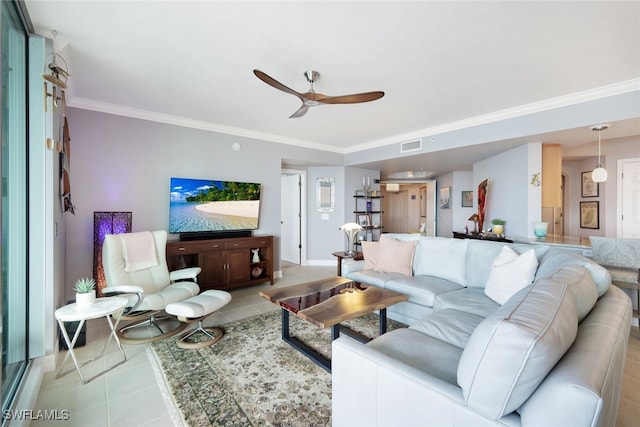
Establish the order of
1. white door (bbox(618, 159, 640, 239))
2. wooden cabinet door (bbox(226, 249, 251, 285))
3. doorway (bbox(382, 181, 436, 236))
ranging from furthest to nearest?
doorway (bbox(382, 181, 436, 236))
white door (bbox(618, 159, 640, 239))
wooden cabinet door (bbox(226, 249, 251, 285))

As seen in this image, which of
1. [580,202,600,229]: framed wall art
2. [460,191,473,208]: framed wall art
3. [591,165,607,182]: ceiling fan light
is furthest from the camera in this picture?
[460,191,473,208]: framed wall art

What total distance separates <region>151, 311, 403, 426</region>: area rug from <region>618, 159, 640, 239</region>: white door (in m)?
5.14

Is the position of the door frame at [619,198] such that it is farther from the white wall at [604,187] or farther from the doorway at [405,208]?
the doorway at [405,208]

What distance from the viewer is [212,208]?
4.31 m

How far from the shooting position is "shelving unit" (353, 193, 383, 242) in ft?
21.4

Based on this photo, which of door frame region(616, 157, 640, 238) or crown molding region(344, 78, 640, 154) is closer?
crown molding region(344, 78, 640, 154)

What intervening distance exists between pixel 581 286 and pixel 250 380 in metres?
2.09

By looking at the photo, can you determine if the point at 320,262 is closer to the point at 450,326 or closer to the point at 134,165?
the point at 134,165

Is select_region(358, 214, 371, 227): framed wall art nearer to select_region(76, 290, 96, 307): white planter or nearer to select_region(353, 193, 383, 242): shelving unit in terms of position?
select_region(353, 193, 383, 242): shelving unit

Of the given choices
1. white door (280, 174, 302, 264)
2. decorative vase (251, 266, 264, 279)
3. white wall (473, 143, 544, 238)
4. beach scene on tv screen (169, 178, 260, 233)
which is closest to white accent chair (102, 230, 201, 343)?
beach scene on tv screen (169, 178, 260, 233)

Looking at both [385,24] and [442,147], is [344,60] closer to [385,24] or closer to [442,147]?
[385,24]

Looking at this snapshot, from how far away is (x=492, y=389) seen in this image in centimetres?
91

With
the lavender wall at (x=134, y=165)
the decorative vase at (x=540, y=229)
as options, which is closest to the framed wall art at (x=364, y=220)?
the lavender wall at (x=134, y=165)

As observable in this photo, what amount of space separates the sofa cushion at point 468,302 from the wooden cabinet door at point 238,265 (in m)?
2.82
